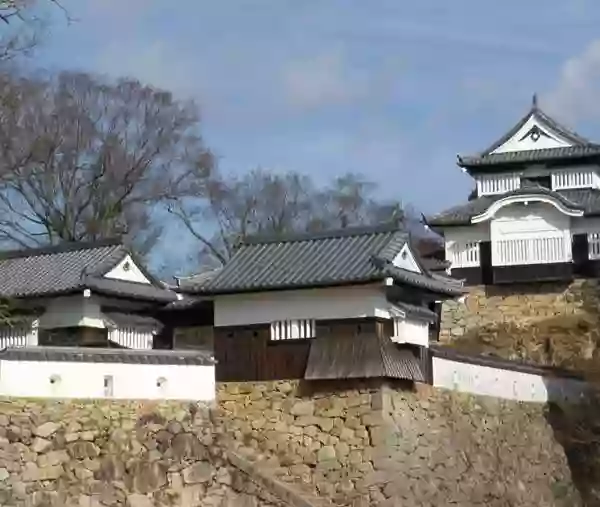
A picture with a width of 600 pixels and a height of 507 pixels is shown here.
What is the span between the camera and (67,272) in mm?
22859

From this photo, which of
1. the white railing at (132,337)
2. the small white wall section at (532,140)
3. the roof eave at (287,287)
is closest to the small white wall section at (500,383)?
the roof eave at (287,287)

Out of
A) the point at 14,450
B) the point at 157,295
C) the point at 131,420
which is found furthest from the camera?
the point at 157,295

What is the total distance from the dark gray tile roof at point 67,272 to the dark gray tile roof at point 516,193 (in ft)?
37.1

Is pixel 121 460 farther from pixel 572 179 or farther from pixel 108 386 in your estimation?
pixel 572 179

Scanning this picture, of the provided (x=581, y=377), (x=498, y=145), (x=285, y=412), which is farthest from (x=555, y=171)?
(x=285, y=412)

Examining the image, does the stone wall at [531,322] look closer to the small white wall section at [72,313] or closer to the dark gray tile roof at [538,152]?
the dark gray tile roof at [538,152]

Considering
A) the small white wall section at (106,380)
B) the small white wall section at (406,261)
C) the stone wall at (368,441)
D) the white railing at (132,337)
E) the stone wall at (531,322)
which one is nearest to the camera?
the small white wall section at (106,380)

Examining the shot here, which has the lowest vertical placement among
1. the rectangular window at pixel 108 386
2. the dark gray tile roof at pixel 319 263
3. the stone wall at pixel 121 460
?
the stone wall at pixel 121 460

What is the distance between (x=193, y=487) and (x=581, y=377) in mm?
11112

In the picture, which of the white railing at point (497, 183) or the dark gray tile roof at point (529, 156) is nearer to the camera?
the dark gray tile roof at point (529, 156)

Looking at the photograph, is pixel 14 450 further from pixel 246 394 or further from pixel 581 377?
pixel 581 377

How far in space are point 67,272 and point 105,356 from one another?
456cm

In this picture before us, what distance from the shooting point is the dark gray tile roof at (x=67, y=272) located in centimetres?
2222

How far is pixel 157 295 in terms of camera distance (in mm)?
23609
